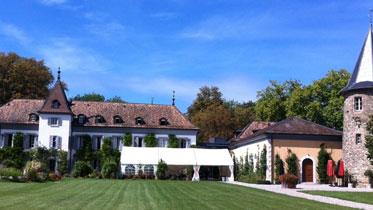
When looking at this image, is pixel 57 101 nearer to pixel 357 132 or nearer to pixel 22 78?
pixel 22 78

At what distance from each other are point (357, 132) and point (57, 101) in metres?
27.3

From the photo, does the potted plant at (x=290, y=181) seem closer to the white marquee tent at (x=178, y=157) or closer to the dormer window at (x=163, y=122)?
the white marquee tent at (x=178, y=157)

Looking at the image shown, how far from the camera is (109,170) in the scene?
4356 cm

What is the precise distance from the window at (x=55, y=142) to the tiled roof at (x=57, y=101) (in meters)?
2.43

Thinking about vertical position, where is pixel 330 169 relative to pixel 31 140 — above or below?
below

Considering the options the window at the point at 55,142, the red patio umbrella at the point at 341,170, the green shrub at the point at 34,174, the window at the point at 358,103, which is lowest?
the green shrub at the point at 34,174

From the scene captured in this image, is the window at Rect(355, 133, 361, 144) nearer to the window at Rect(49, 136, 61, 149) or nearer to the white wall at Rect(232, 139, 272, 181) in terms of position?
the white wall at Rect(232, 139, 272, 181)

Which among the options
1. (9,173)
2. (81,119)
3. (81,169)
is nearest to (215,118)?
(81,119)

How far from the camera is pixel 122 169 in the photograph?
44594 mm

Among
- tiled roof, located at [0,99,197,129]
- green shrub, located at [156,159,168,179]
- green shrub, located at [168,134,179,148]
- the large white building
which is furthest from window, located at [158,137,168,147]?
green shrub, located at [156,159,168,179]

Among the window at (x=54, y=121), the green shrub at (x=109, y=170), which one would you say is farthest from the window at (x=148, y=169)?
the window at (x=54, y=121)

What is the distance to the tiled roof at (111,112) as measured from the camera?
159ft

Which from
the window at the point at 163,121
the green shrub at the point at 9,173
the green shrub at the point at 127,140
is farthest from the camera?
the window at the point at 163,121

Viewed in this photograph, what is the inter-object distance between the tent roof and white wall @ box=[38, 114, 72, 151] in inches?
233
